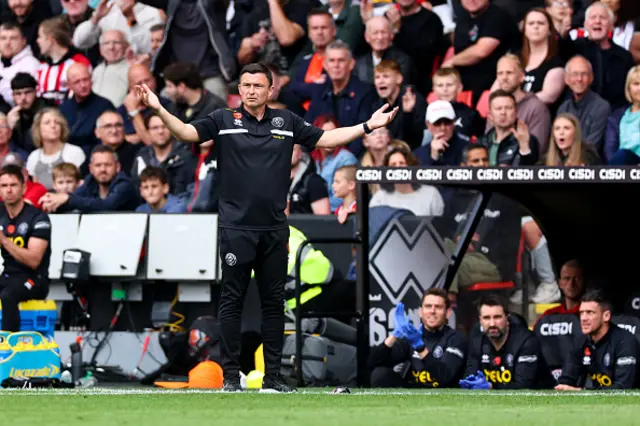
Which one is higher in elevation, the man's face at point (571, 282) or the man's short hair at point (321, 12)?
the man's short hair at point (321, 12)

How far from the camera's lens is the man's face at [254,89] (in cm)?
1004

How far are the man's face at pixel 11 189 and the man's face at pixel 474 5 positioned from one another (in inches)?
200

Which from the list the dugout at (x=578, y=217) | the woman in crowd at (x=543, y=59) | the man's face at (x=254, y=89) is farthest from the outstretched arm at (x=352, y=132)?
the woman in crowd at (x=543, y=59)

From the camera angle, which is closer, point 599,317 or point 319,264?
point 599,317

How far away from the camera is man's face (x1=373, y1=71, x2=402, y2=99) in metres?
15.6

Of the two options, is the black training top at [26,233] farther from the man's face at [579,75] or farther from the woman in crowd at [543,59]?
the man's face at [579,75]

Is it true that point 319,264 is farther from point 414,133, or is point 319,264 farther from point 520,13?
point 520,13

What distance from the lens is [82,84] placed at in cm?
1794

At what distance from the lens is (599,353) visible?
39.5 feet

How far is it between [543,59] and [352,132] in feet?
17.5

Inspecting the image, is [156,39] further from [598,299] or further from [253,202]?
[253,202]

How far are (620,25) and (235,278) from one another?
671 centimetres

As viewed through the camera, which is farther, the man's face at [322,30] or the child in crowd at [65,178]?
the man's face at [322,30]

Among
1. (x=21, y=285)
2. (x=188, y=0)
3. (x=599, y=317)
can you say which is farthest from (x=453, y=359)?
(x=188, y=0)
